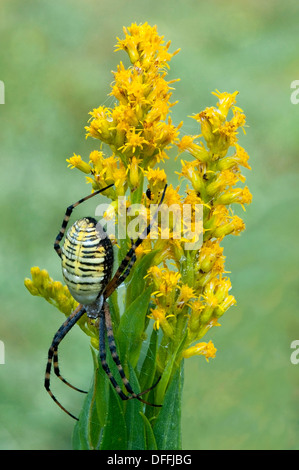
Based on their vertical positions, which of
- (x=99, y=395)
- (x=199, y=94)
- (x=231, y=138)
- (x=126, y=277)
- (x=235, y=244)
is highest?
(x=199, y=94)

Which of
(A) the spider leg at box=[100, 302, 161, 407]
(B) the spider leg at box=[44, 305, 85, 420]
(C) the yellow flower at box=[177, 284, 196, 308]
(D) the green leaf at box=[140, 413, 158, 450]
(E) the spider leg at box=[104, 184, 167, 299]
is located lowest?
(D) the green leaf at box=[140, 413, 158, 450]

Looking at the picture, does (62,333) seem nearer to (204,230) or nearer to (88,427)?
(88,427)

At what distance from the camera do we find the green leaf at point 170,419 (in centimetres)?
66

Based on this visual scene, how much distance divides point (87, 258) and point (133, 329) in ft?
0.31

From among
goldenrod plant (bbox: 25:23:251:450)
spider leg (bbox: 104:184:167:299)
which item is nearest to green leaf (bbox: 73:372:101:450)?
goldenrod plant (bbox: 25:23:251:450)

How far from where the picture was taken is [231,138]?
25.0 inches

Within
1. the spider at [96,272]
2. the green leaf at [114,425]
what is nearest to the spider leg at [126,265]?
the spider at [96,272]

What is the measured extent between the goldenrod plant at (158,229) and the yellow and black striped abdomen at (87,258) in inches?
0.9

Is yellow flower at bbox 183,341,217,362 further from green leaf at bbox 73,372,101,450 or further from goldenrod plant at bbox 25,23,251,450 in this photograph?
green leaf at bbox 73,372,101,450

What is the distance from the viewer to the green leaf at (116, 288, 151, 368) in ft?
2.11

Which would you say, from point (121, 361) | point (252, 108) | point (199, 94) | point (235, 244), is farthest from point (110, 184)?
point (252, 108)

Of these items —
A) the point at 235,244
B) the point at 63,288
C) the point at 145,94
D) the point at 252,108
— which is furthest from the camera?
the point at 252,108

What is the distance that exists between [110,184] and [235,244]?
2.24 ft

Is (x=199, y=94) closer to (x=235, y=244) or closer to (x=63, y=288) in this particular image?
(x=235, y=244)
